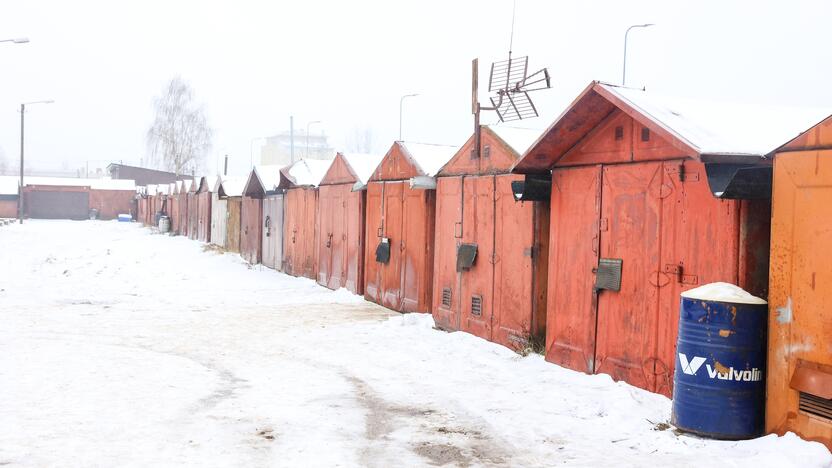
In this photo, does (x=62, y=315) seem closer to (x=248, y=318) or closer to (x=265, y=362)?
→ (x=248, y=318)

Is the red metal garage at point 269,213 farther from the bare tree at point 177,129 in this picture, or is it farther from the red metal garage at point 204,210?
the bare tree at point 177,129

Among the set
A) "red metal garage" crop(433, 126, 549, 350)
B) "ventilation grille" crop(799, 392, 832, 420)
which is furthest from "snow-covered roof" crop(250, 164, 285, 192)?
"ventilation grille" crop(799, 392, 832, 420)

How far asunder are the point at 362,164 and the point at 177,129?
5693 centimetres

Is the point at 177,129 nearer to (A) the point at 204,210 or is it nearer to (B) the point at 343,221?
(A) the point at 204,210

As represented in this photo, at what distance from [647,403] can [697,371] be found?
121 cm

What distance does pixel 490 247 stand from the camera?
11094 millimetres

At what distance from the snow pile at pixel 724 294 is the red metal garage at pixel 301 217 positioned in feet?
45.6

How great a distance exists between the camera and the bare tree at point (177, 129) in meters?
69.4

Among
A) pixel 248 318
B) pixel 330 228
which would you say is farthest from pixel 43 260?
pixel 248 318

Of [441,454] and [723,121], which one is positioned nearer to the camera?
[441,454]

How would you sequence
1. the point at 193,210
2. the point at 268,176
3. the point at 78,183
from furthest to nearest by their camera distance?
the point at 78,183, the point at 193,210, the point at 268,176

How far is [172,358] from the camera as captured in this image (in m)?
9.67

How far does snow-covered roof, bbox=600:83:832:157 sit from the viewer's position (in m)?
6.47

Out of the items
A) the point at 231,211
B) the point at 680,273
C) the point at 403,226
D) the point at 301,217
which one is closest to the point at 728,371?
the point at 680,273
